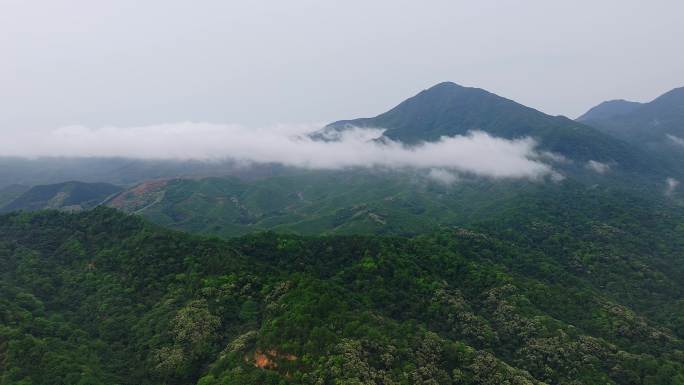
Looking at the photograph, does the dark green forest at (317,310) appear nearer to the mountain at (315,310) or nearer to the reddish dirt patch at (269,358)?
the reddish dirt patch at (269,358)

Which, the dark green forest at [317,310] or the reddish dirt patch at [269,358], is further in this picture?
the dark green forest at [317,310]

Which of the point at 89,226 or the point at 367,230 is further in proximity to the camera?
the point at 367,230

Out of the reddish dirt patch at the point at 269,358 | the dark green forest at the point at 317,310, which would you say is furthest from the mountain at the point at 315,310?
the dark green forest at the point at 317,310

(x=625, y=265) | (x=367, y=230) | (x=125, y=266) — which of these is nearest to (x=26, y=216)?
(x=125, y=266)

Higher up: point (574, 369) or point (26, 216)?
point (26, 216)

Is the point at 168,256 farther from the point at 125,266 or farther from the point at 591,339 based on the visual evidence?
the point at 591,339
